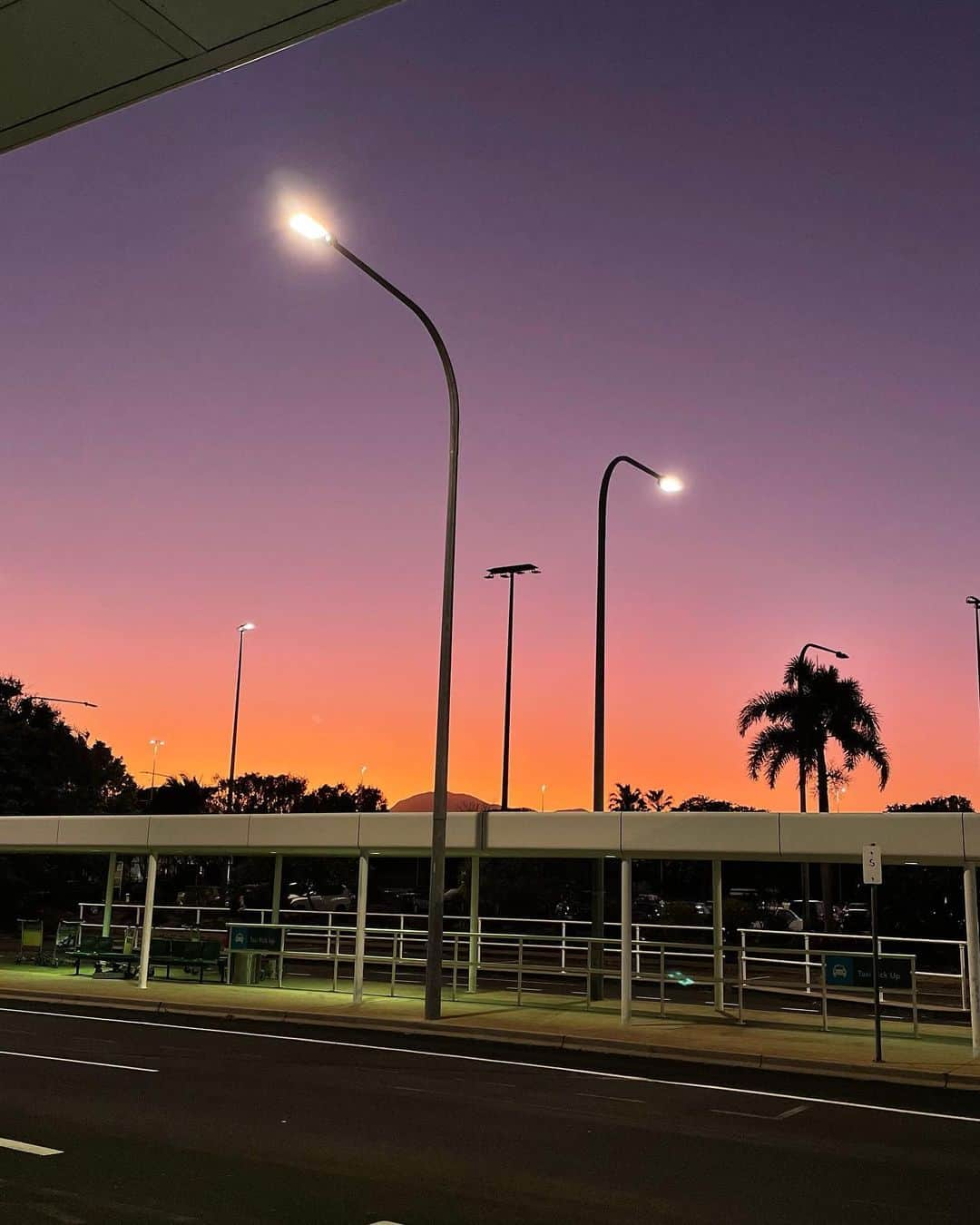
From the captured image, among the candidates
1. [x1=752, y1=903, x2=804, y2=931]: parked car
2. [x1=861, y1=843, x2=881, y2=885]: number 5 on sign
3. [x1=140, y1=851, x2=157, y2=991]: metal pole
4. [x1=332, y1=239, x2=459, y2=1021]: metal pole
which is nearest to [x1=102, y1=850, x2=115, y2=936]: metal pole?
[x1=140, y1=851, x2=157, y2=991]: metal pole

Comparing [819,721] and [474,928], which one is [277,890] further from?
[819,721]

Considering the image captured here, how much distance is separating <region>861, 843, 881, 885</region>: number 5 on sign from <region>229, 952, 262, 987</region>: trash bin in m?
14.6

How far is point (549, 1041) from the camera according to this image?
1789 centimetres

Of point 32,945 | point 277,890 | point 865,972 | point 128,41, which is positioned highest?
point 128,41

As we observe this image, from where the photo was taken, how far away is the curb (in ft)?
49.4

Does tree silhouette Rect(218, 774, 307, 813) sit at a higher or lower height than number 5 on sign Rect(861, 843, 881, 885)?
higher

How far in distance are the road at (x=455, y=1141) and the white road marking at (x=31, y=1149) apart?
0.05m

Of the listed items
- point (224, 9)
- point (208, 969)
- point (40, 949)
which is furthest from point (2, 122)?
point (40, 949)

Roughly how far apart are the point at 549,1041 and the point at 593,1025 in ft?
4.85

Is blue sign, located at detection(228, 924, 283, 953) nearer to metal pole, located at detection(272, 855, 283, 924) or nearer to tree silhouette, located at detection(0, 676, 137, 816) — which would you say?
metal pole, located at detection(272, 855, 283, 924)

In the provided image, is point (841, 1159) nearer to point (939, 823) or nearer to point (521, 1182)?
point (521, 1182)

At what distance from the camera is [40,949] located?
1240 inches

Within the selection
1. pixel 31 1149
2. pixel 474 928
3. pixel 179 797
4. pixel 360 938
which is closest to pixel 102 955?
pixel 474 928

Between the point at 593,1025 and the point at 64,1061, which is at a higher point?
the point at 593,1025
